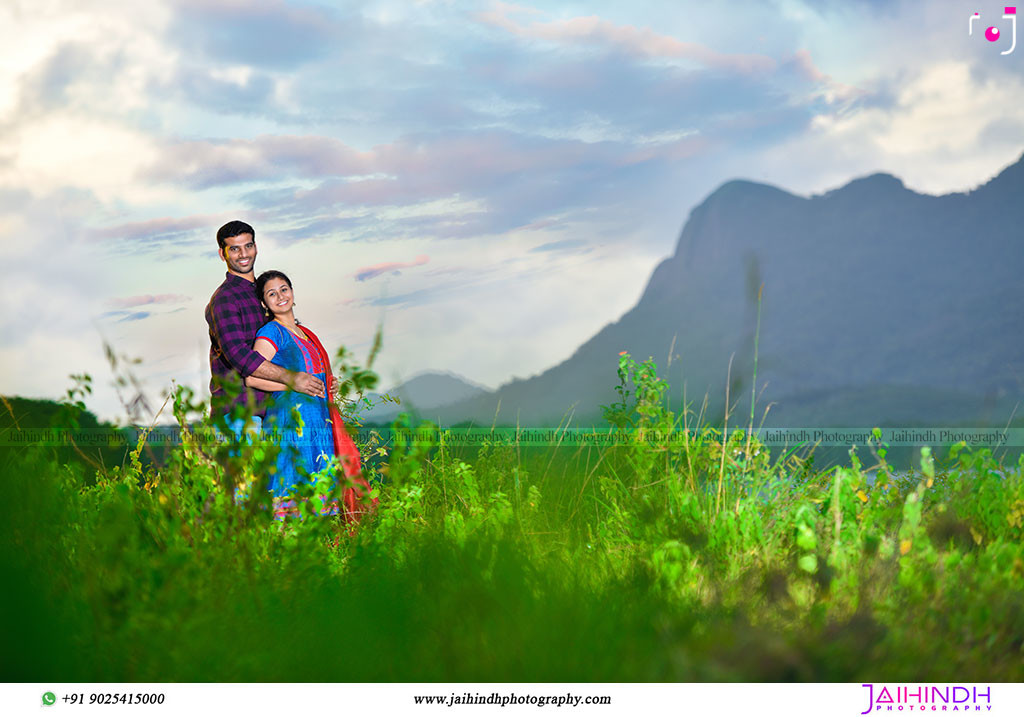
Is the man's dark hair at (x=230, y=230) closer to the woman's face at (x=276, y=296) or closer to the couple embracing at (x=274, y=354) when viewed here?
the couple embracing at (x=274, y=354)

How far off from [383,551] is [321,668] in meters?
1.23

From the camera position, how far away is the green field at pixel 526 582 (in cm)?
271

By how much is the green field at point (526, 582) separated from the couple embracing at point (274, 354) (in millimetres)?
591

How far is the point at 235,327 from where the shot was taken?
4.84 metres

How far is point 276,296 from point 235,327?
0.32 m

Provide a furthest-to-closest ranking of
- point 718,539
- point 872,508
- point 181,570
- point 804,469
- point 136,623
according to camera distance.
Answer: point 804,469 → point 872,508 → point 718,539 → point 181,570 → point 136,623

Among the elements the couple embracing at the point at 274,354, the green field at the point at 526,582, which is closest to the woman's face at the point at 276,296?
the couple embracing at the point at 274,354

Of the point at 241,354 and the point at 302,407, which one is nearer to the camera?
the point at 241,354

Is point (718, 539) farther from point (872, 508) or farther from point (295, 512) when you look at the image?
point (295, 512)

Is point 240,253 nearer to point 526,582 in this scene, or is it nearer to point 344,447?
point 344,447

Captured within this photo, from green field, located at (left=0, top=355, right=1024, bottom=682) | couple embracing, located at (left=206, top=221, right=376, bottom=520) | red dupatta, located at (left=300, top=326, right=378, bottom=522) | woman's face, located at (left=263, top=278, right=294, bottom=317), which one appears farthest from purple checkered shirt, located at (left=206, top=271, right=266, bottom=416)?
green field, located at (left=0, top=355, right=1024, bottom=682)

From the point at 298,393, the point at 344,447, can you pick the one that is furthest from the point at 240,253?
the point at 344,447
